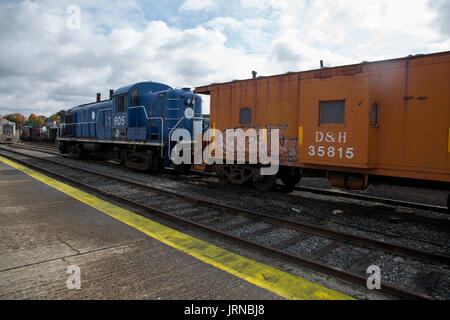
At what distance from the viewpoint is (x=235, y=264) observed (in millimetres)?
3805

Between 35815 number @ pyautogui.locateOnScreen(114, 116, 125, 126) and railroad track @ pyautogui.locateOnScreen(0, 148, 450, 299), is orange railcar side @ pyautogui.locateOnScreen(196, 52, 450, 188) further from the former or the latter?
35815 number @ pyautogui.locateOnScreen(114, 116, 125, 126)

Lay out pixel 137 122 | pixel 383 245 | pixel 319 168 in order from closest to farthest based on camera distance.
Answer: pixel 383 245 → pixel 319 168 → pixel 137 122

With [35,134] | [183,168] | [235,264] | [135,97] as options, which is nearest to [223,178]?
[183,168]

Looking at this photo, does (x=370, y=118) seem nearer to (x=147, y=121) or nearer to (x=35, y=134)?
(x=147, y=121)

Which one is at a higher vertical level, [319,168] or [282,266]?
[319,168]

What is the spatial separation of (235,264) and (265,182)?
4.82m

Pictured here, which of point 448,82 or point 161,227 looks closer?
point 448,82

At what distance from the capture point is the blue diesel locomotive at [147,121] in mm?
12156

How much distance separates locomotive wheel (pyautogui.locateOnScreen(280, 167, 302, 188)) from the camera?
26.1ft

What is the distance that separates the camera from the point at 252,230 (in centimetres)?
532
